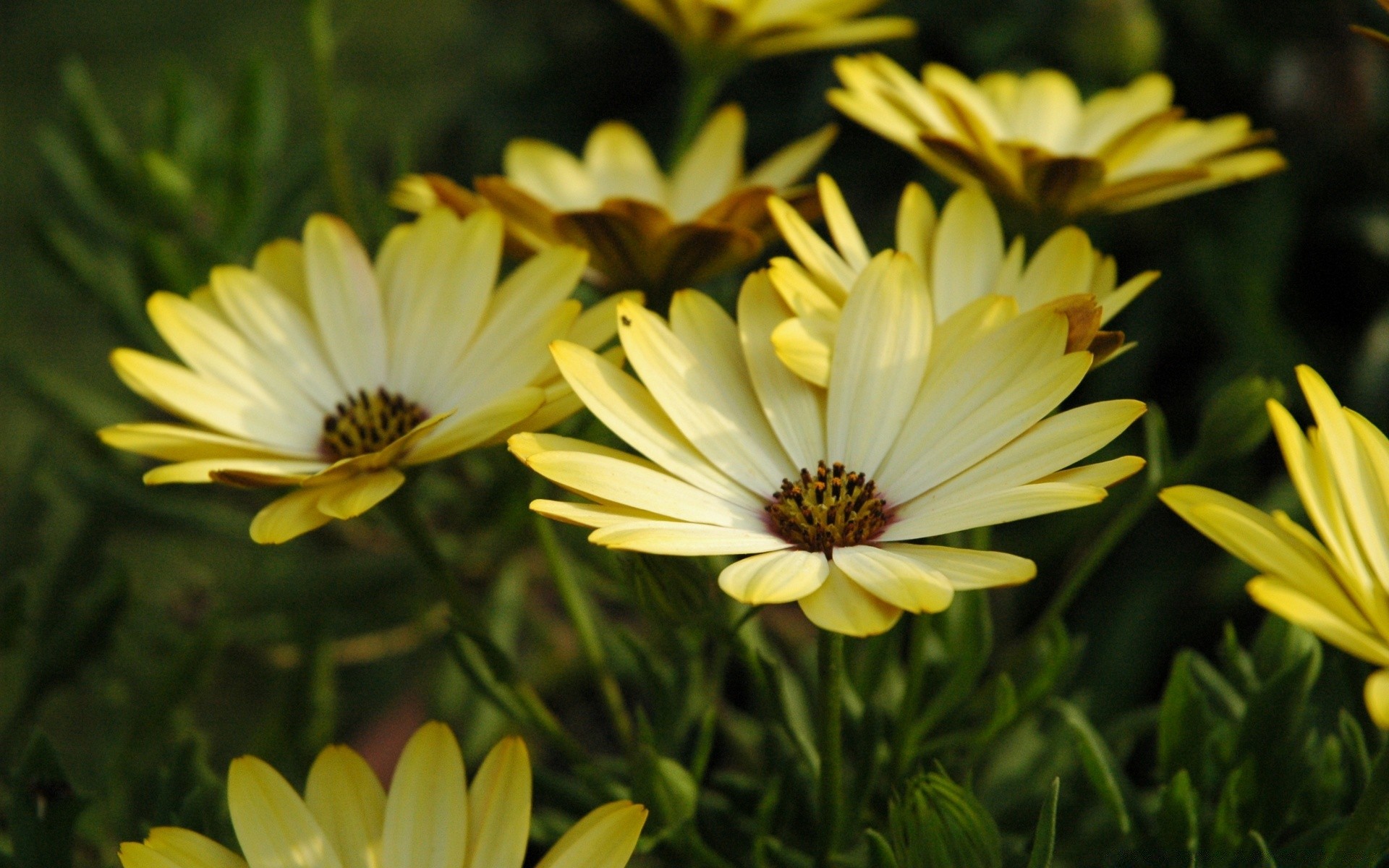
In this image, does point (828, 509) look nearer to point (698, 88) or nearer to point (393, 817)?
point (393, 817)

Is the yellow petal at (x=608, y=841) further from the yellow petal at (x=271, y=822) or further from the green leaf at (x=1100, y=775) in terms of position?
the green leaf at (x=1100, y=775)

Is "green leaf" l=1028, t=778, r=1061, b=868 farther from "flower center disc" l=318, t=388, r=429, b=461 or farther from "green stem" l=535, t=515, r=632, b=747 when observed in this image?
"flower center disc" l=318, t=388, r=429, b=461

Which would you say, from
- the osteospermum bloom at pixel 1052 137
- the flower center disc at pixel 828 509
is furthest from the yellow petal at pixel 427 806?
the osteospermum bloom at pixel 1052 137

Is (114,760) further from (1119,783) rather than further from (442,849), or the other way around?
(1119,783)

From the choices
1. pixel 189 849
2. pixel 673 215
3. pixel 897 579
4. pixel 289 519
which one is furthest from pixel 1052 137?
pixel 189 849

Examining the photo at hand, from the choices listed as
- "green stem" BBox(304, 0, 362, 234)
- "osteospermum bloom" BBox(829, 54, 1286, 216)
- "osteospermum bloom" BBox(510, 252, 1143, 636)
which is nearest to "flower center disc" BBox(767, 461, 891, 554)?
"osteospermum bloom" BBox(510, 252, 1143, 636)

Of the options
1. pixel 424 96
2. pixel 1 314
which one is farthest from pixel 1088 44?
pixel 1 314
